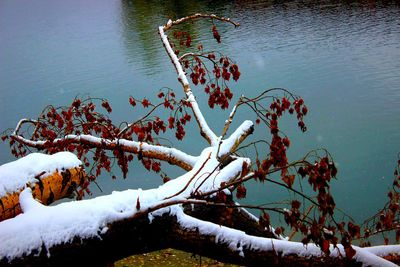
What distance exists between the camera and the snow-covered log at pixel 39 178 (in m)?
4.33

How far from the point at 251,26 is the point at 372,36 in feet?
45.8

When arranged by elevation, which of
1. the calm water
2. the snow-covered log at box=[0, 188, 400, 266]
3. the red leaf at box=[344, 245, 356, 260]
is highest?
the snow-covered log at box=[0, 188, 400, 266]

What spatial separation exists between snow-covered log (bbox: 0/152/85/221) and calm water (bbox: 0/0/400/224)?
13.4 m

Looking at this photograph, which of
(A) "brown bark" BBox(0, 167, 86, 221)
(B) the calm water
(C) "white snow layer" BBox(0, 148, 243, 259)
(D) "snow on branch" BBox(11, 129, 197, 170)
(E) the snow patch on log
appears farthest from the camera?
(B) the calm water

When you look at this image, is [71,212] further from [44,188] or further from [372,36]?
[372,36]

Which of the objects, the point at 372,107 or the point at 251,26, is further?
the point at 251,26

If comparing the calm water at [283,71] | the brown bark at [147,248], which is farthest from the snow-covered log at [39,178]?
the calm water at [283,71]

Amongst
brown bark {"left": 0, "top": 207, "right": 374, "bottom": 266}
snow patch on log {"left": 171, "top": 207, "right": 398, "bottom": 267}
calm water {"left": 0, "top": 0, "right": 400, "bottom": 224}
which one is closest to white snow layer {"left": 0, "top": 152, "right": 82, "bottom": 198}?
brown bark {"left": 0, "top": 207, "right": 374, "bottom": 266}

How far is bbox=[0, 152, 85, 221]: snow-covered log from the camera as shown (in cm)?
433

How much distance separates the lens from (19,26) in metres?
66.2

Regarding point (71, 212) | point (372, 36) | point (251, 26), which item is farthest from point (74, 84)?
point (71, 212)

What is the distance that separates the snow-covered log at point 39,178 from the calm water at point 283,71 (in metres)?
13.4

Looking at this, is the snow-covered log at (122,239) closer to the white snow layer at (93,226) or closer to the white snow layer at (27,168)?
the white snow layer at (93,226)

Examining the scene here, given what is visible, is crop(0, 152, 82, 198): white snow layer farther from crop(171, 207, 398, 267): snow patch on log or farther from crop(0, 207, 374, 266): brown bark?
crop(171, 207, 398, 267): snow patch on log
